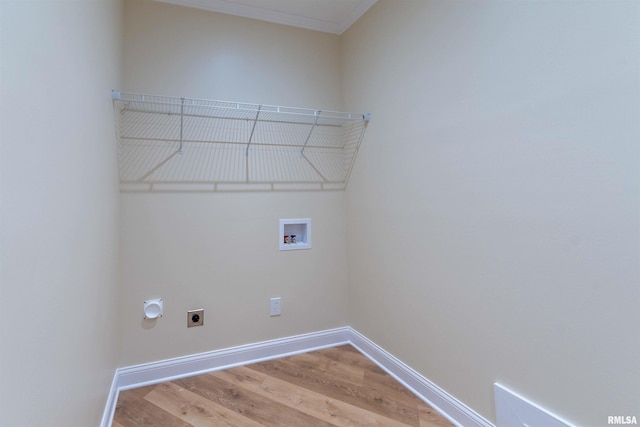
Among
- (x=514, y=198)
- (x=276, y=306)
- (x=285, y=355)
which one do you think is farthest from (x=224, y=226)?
(x=514, y=198)

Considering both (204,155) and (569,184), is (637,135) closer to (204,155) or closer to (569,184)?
(569,184)

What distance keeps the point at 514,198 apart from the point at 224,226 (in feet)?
5.03

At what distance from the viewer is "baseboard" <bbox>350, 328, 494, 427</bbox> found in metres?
1.31

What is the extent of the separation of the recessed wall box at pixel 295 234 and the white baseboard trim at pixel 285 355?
617 mm

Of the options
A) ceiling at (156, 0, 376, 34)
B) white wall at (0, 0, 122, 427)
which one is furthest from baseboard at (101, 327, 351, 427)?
ceiling at (156, 0, 376, 34)

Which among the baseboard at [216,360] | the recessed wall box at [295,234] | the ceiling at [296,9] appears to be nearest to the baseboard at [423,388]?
the baseboard at [216,360]

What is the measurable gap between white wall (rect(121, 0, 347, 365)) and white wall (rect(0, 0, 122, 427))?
44cm

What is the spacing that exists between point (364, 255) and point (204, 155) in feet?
3.95

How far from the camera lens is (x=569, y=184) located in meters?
0.96

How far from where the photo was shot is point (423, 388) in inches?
60.7

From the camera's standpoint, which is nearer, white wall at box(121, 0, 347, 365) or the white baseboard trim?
the white baseboard trim

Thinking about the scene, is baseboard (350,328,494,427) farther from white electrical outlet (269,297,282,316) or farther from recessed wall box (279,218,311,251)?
recessed wall box (279,218,311,251)

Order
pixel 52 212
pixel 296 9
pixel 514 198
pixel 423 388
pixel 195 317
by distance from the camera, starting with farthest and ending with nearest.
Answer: pixel 296 9 → pixel 195 317 → pixel 423 388 → pixel 514 198 → pixel 52 212

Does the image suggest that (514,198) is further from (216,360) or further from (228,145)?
(216,360)
